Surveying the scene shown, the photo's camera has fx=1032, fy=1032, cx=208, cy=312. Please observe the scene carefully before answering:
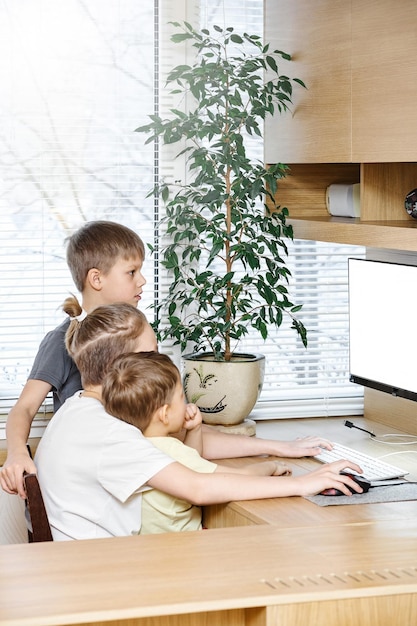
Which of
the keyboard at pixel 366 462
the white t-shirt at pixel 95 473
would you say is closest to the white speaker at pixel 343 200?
the keyboard at pixel 366 462

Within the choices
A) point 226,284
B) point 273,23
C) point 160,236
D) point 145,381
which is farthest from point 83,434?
point 273,23

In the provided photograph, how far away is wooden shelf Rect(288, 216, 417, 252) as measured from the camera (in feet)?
8.36

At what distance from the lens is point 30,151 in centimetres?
327

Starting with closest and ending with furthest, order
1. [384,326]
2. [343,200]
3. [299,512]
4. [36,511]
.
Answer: [36,511] < [299,512] < [384,326] < [343,200]

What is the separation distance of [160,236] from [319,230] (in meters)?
0.60

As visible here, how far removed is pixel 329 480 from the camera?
2291 mm

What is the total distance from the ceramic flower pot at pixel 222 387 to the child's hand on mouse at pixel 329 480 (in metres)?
0.74

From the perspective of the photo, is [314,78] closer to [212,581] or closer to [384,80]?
[384,80]

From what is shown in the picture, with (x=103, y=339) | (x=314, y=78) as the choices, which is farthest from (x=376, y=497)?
(x=314, y=78)

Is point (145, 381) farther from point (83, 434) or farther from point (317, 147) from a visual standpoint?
point (317, 147)

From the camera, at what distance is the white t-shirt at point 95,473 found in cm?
208

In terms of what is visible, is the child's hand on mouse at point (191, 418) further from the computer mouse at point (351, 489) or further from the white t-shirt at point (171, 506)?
the computer mouse at point (351, 489)

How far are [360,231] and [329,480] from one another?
30.4 inches

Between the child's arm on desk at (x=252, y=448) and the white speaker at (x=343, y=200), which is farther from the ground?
the white speaker at (x=343, y=200)
